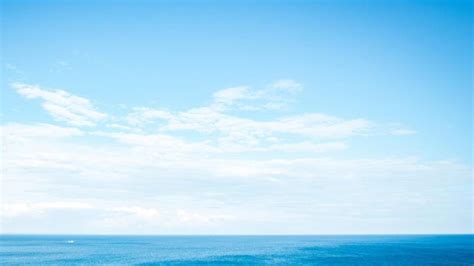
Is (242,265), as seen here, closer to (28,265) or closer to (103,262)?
(103,262)

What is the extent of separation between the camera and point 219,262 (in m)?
93.2

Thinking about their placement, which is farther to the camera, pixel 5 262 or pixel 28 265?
pixel 5 262

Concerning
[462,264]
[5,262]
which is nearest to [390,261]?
[462,264]

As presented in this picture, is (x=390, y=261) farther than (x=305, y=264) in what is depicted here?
Yes

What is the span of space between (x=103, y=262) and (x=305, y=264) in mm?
54152

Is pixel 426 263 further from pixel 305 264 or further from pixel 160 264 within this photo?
pixel 160 264

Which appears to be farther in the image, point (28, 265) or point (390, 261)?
point (390, 261)

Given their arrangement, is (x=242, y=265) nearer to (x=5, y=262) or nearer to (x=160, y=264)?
(x=160, y=264)

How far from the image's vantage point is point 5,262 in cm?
9200

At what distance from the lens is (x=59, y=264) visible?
8906 centimetres

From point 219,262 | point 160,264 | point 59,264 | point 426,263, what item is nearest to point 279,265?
point 219,262

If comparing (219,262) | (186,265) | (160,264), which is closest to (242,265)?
(219,262)

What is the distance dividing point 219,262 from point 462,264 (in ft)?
212

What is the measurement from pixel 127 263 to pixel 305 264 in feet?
155
